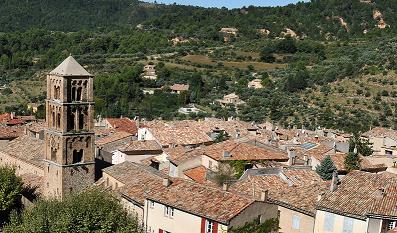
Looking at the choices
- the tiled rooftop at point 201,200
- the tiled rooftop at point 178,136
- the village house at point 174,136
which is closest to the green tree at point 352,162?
the tiled rooftop at point 201,200

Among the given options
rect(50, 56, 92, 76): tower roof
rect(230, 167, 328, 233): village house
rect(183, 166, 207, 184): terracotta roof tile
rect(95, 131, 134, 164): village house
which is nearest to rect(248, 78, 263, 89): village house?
rect(95, 131, 134, 164): village house

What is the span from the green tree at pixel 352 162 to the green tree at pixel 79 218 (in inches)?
694

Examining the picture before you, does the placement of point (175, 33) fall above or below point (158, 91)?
above

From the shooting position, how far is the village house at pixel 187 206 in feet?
85.5

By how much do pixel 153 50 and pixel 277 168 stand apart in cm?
9581

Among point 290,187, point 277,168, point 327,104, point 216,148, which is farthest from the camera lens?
point 327,104

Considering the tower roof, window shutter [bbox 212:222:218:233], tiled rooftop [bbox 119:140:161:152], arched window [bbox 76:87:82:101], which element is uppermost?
the tower roof

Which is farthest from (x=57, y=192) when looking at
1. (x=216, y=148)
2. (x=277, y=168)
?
(x=277, y=168)

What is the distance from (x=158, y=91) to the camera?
3878 inches

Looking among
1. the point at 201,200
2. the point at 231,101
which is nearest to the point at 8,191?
the point at 201,200

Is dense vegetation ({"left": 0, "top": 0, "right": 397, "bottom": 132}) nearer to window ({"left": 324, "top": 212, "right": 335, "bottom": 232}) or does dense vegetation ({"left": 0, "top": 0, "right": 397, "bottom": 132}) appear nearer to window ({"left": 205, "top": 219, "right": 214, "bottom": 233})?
window ({"left": 324, "top": 212, "right": 335, "bottom": 232})

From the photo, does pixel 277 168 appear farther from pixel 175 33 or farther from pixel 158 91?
pixel 175 33

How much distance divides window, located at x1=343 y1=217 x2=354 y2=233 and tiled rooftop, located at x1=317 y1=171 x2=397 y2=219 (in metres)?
0.31

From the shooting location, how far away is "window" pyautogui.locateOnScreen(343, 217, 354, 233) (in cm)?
2620
